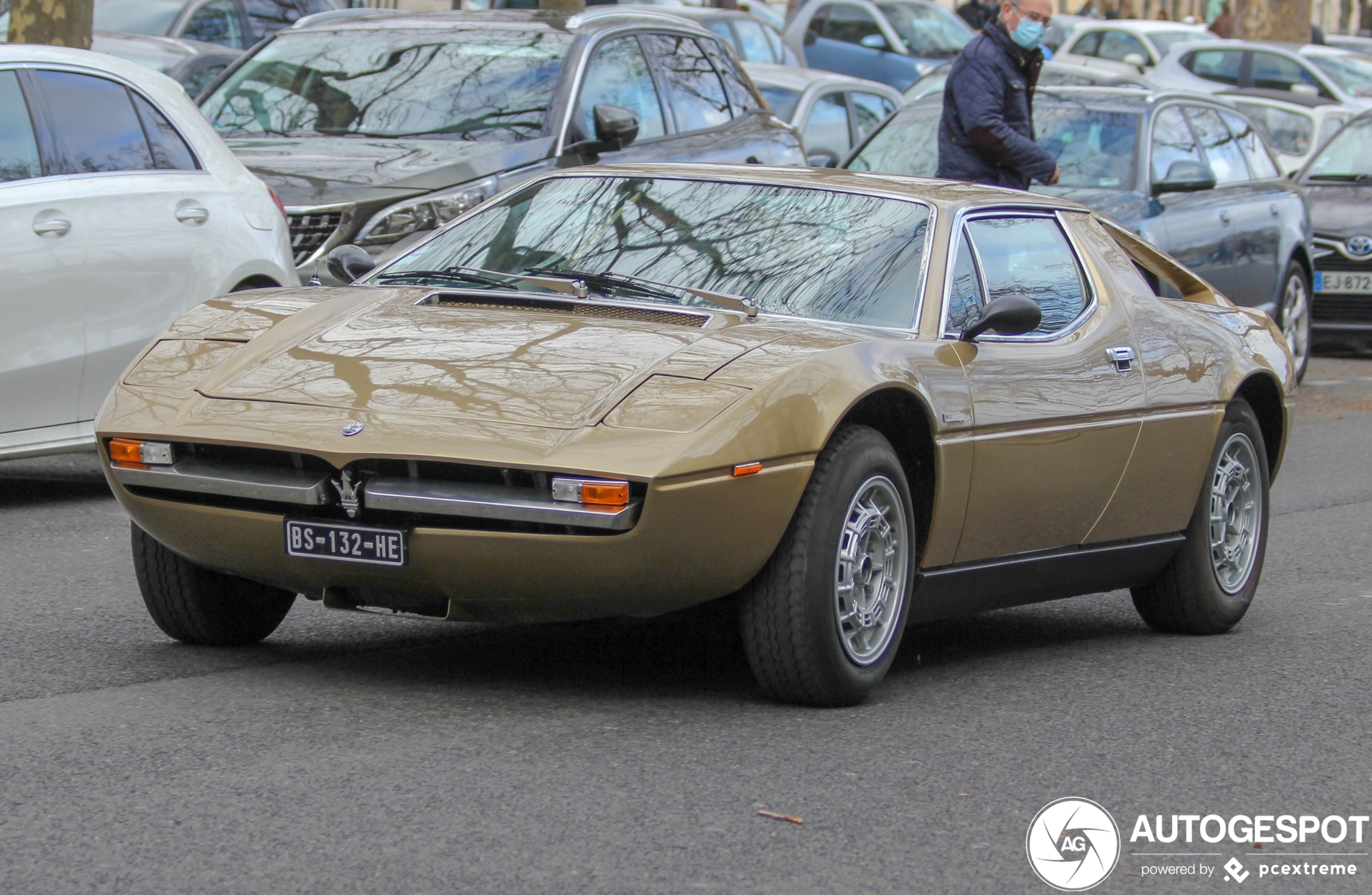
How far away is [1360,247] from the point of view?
15.8 m

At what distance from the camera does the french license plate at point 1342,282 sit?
15.8 meters

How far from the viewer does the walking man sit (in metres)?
10.5

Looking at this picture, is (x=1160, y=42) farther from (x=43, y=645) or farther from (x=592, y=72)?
(x=43, y=645)

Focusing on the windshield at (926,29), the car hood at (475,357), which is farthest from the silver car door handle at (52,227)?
the windshield at (926,29)

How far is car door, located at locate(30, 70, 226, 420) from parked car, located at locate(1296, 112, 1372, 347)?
32.0ft

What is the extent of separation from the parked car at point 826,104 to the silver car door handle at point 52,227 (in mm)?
10981

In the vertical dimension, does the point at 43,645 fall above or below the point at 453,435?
below

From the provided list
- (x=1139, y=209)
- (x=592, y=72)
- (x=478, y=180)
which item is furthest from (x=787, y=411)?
(x=1139, y=209)

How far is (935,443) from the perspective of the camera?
5.33 metres

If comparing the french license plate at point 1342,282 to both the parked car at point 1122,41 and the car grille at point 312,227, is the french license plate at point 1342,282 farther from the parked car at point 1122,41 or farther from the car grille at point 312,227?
the parked car at point 1122,41

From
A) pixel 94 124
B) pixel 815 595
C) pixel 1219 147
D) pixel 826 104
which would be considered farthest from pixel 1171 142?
pixel 815 595

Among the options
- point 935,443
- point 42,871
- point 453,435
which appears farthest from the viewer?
point 935,443

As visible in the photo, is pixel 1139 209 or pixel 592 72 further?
pixel 1139 209

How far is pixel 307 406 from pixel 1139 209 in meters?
8.28
